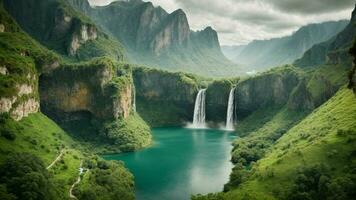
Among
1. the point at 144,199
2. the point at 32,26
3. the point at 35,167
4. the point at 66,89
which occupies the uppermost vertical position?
the point at 32,26

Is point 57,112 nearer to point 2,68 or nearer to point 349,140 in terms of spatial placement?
point 2,68

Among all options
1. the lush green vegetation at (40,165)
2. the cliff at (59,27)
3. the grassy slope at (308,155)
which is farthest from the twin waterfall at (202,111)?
the grassy slope at (308,155)

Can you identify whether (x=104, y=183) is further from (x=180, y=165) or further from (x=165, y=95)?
(x=165, y=95)

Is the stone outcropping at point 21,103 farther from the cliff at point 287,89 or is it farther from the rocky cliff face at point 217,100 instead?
the rocky cliff face at point 217,100

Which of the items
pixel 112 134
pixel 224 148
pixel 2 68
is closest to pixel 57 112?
pixel 112 134

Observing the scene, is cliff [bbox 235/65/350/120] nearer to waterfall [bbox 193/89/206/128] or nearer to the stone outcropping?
waterfall [bbox 193/89/206/128]

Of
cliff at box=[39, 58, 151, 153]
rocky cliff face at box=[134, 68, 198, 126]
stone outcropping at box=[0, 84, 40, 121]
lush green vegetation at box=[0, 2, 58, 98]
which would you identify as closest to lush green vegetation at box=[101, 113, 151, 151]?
cliff at box=[39, 58, 151, 153]

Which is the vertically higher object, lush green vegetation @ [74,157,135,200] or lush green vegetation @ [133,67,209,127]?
lush green vegetation @ [133,67,209,127]
